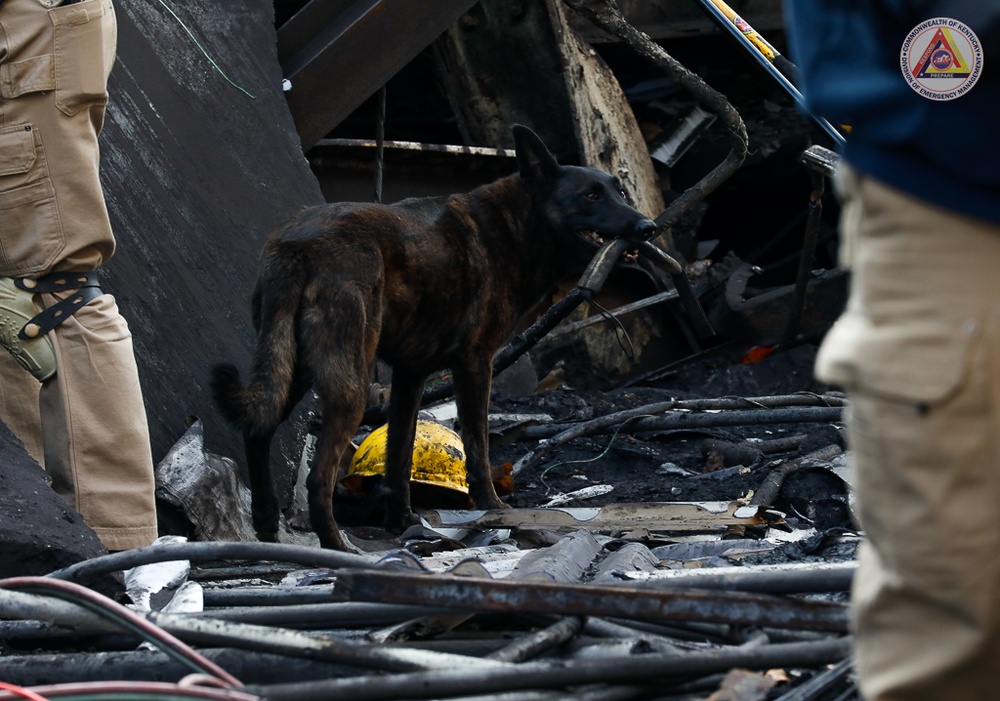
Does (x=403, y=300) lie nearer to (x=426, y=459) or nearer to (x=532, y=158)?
(x=426, y=459)

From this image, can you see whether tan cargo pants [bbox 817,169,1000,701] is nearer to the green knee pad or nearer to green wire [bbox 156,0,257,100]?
the green knee pad

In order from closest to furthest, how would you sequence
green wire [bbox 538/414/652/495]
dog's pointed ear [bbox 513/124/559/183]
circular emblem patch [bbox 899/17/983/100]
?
circular emblem patch [bbox 899/17/983/100]
dog's pointed ear [bbox 513/124/559/183]
green wire [bbox 538/414/652/495]

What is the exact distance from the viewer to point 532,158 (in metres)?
6.12

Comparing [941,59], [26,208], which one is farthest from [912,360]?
[26,208]

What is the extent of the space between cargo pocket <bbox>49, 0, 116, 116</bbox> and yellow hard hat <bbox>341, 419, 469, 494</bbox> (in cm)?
255

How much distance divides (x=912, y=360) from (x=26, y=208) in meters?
3.06

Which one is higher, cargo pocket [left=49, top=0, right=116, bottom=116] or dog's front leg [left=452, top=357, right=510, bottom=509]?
cargo pocket [left=49, top=0, right=116, bottom=116]

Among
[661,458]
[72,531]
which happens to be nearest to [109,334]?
[72,531]

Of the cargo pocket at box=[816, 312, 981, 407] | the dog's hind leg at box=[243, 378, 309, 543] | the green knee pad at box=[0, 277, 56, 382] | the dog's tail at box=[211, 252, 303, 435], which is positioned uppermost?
the cargo pocket at box=[816, 312, 981, 407]

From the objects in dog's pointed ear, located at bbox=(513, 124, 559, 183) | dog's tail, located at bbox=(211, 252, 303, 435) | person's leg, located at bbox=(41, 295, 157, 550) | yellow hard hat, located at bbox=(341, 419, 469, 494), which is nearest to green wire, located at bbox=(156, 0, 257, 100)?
dog's pointed ear, located at bbox=(513, 124, 559, 183)

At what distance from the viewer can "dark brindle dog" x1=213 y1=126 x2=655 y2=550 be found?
15.3 feet

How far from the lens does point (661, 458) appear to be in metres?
6.62

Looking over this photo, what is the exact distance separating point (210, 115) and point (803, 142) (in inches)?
268

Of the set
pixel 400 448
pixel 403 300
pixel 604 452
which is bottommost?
pixel 604 452
